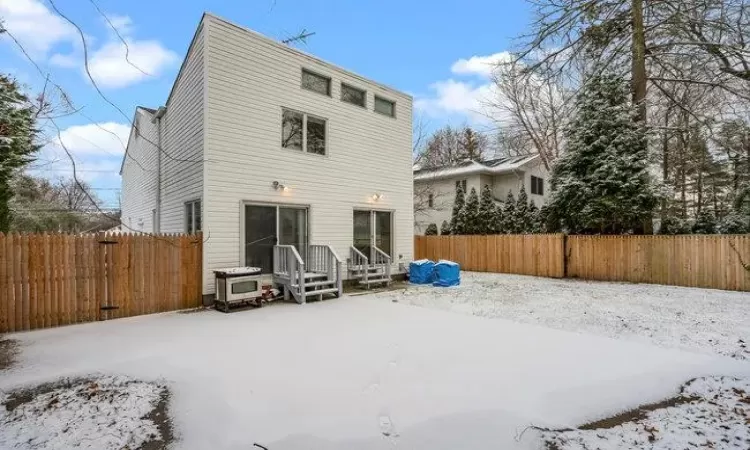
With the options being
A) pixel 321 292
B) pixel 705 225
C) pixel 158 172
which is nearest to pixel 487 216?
pixel 705 225

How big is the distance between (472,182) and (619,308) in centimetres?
1386

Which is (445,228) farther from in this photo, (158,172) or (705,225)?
(158,172)

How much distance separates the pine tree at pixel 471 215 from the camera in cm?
1778

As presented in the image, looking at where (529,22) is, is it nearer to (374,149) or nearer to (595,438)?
(374,149)

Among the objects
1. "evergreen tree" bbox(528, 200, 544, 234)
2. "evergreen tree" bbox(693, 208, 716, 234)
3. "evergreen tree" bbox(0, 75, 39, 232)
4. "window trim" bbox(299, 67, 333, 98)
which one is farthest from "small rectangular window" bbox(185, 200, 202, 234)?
"evergreen tree" bbox(693, 208, 716, 234)

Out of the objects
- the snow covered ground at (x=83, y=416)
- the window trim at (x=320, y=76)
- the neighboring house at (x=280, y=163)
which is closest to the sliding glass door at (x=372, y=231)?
the neighboring house at (x=280, y=163)

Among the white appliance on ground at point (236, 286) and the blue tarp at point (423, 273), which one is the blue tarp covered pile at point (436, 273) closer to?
the blue tarp at point (423, 273)

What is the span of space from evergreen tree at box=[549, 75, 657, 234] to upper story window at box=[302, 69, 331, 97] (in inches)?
307

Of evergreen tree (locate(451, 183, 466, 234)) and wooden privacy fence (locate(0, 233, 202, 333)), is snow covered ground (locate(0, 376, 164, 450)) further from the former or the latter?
evergreen tree (locate(451, 183, 466, 234))

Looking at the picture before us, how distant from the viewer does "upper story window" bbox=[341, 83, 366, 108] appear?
972 cm

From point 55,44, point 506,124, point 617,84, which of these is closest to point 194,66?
point 55,44

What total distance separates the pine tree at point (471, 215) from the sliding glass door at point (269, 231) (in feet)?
35.7

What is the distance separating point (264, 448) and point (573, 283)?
10.5 metres

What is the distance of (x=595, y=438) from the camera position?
8.64 feet
